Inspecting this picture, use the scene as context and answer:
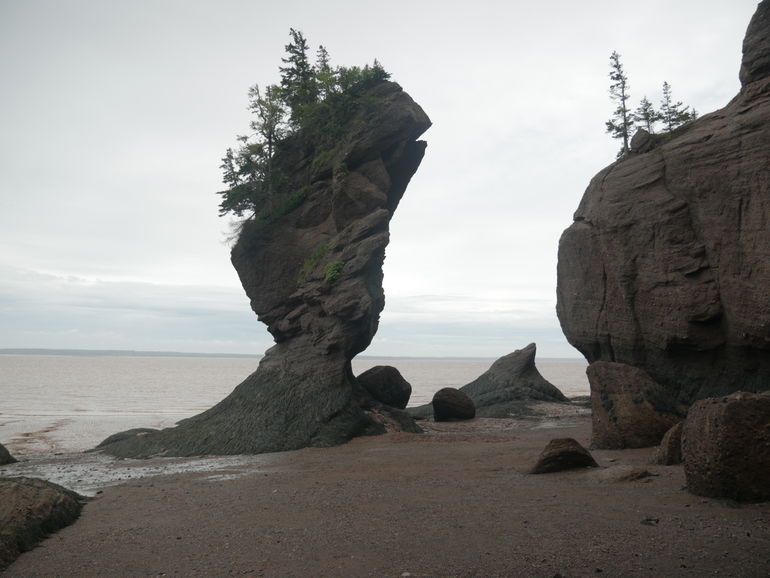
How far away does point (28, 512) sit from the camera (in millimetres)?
9992

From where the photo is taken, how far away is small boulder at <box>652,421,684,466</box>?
476 inches

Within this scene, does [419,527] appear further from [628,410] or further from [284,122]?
[284,122]

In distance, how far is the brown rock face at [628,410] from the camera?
1538cm

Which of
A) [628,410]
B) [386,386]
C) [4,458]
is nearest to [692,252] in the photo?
[628,410]

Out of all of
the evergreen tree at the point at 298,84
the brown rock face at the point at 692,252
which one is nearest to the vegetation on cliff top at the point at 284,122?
the evergreen tree at the point at 298,84

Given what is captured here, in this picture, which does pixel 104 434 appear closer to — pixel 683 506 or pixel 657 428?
pixel 657 428

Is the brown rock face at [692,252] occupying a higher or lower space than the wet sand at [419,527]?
higher

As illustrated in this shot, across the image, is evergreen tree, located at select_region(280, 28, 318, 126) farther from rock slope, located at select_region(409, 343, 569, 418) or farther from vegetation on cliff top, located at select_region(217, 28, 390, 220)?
rock slope, located at select_region(409, 343, 569, 418)

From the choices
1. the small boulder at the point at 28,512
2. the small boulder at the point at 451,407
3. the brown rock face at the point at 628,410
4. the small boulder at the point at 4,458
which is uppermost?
the brown rock face at the point at 628,410

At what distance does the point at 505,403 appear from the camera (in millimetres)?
35469

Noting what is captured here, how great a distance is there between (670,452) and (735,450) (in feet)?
11.5

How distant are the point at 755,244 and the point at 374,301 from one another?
46.7 feet

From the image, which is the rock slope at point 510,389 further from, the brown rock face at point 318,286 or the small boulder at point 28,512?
the small boulder at point 28,512

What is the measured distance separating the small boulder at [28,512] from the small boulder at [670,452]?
40.1 ft
